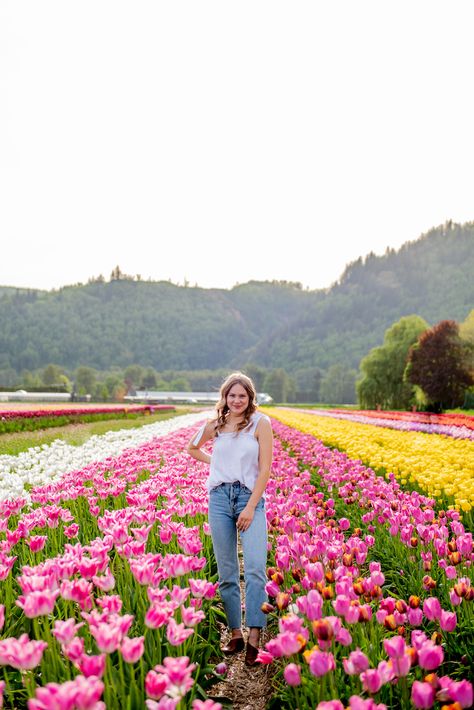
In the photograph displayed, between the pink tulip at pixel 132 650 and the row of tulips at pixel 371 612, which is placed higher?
the pink tulip at pixel 132 650

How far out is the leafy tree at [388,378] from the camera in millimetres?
44044

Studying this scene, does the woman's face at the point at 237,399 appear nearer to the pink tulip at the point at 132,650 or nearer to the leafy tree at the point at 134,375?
the pink tulip at the point at 132,650

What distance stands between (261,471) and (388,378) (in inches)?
1681

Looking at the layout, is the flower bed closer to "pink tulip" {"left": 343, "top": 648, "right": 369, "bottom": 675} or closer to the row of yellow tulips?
"pink tulip" {"left": 343, "top": 648, "right": 369, "bottom": 675}

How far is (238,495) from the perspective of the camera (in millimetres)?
3887

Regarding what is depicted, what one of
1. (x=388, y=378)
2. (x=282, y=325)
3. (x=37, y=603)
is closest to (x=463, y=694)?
(x=37, y=603)

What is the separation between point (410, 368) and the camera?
119ft

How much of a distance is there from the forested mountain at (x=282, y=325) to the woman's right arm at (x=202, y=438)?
146 metres

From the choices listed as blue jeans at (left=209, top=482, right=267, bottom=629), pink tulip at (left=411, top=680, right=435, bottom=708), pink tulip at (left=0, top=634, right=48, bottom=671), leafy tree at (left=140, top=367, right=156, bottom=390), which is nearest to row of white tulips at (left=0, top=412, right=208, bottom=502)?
blue jeans at (left=209, top=482, right=267, bottom=629)

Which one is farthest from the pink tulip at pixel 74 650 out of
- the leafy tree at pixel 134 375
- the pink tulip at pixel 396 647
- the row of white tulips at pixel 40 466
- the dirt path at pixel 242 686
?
the leafy tree at pixel 134 375

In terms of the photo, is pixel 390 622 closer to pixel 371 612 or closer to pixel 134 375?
pixel 371 612

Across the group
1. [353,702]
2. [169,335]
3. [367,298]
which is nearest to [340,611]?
[353,702]

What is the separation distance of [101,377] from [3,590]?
15891cm

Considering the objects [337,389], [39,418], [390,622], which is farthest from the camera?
[337,389]
